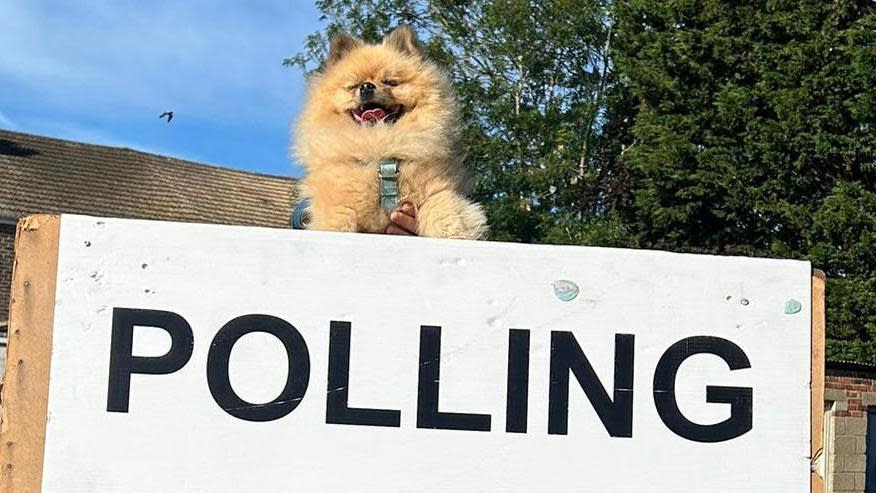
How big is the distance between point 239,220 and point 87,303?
32613 millimetres

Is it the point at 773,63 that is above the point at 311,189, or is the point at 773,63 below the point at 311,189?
above

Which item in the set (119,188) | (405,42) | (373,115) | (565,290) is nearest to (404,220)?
(373,115)

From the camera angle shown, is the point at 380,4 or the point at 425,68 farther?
the point at 380,4

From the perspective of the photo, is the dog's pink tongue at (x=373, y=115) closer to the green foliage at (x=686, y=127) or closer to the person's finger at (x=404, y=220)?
the person's finger at (x=404, y=220)

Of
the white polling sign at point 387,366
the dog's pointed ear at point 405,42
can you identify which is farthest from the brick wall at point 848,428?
the white polling sign at point 387,366

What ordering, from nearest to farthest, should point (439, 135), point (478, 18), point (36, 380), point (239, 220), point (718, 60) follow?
point (36, 380), point (439, 135), point (718, 60), point (478, 18), point (239, 220)

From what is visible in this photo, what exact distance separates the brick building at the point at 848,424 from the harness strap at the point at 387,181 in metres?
12.8

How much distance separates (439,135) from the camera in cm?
329

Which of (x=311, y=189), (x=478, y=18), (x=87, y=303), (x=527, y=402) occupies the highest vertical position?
(x=478, y=18)

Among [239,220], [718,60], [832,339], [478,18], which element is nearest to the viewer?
[832,339]

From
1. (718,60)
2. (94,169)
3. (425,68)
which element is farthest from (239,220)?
(425,68)

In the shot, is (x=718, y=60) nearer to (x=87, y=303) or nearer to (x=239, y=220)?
(x=87, y=303)

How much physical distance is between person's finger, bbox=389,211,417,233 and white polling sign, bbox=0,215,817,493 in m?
0.85

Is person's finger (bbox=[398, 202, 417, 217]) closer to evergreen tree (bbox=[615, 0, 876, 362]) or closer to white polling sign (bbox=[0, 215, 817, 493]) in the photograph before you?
white polling sign (bbox=[0, 215, 817, 493])
